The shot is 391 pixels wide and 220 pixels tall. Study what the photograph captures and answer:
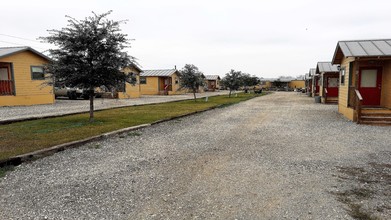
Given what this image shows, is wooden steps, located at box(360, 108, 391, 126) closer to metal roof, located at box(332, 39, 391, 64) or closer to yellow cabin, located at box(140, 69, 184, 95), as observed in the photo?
metal roof, located at box(332, 39, 391, 64)

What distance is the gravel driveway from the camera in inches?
148

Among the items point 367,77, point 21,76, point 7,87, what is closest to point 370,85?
point 367,77

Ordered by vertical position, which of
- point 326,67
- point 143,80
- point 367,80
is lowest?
point 367,80

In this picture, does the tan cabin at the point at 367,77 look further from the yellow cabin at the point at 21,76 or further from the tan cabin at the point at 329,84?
Answer: the yellow cabin at the point at 21,76

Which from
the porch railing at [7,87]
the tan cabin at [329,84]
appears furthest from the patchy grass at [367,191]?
the porch railing at [7,87]

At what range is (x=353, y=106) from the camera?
12.4 metres

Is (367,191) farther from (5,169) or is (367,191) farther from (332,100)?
(332,100)

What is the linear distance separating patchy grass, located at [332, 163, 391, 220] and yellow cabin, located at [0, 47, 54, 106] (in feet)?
65.0

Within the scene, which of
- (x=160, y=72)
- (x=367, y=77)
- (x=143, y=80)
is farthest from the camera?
(x=160, y=72)

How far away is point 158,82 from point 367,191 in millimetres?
38176

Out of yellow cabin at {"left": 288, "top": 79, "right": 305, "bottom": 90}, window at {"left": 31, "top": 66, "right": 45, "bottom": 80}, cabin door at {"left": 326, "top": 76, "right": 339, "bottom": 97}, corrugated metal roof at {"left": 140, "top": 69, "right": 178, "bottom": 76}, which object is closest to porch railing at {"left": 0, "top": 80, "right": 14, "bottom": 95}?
window at {"left": 31, "top": 66, "right": 45, "bottom": 80}

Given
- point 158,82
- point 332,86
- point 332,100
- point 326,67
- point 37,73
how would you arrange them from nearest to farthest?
point 37,73, point 332,100, point 332,86, point 326,67, point 158,82

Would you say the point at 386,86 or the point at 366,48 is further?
the point at 386,86

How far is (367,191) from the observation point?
14.4ft
